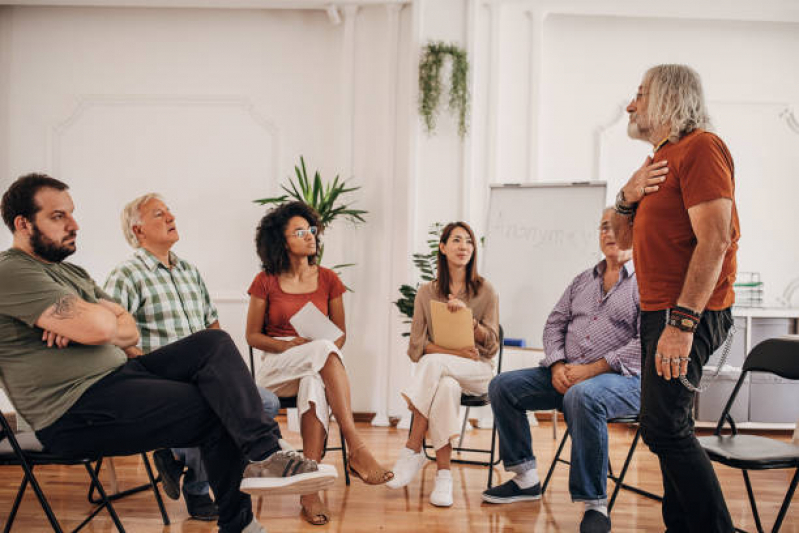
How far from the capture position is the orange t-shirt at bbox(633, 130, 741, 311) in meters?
1.79

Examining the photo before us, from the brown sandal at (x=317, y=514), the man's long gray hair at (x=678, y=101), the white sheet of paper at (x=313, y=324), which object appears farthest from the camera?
the white sheet of paper at (x=313, y=324)

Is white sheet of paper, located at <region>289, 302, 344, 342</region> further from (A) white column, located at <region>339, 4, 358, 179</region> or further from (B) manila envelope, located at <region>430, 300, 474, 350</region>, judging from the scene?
(A) white column, located at <region>339, 4, 358, 179</region>

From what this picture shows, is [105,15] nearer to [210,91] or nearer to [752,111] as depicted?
[210,91]

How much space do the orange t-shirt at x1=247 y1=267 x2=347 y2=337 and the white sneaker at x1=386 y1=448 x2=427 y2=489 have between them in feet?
2.60

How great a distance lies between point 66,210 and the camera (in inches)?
84.1

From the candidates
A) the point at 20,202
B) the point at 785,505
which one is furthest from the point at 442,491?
the point at 20,202

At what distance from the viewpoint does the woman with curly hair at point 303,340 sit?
9.11 feet

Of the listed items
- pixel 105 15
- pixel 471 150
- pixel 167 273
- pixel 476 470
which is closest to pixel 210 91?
pixel 105 15

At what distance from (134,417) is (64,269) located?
612 millimetres

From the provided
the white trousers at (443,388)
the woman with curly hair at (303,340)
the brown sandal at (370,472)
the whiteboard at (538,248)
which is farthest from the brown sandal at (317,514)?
the whiteboard at (538,248)

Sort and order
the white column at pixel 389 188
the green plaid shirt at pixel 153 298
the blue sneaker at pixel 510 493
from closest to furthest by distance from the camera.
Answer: the green plaid shirt at pixel 153 298
the blue sneaker at pixel 510 493
the white column at pixel 389 188

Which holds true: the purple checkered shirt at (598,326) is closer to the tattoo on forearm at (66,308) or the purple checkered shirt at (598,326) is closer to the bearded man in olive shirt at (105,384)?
the bearded man in olive shirt at (105,384)

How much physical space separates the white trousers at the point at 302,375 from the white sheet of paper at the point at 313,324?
0.14 m

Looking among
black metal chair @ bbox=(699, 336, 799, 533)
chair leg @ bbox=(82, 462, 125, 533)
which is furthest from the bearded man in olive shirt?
black metal chair @ bbox=(699, 336, 799, 533)
